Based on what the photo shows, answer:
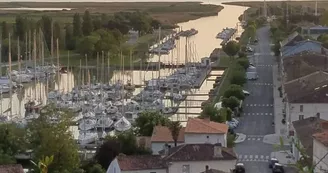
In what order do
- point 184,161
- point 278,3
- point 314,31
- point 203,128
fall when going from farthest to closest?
1. point 278,3
2. point 314,31
3. point 203,128
4. point 184,161

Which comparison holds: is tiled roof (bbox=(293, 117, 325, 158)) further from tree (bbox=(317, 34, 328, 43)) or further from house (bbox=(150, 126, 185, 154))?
tree (bbox=(317, 34, 328, 43))

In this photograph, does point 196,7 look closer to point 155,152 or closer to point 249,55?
point 249,55

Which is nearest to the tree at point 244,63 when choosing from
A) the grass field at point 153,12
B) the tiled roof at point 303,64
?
the tiled roof at point 303,64

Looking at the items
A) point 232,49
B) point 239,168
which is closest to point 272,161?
point 239,168

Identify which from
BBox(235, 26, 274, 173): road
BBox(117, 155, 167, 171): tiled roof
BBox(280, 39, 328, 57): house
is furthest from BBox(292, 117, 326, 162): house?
BBox(280, 39, 328, 57): house

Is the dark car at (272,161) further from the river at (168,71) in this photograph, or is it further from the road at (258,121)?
the river at (168,71)

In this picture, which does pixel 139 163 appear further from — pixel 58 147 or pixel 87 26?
pixel 87 26
